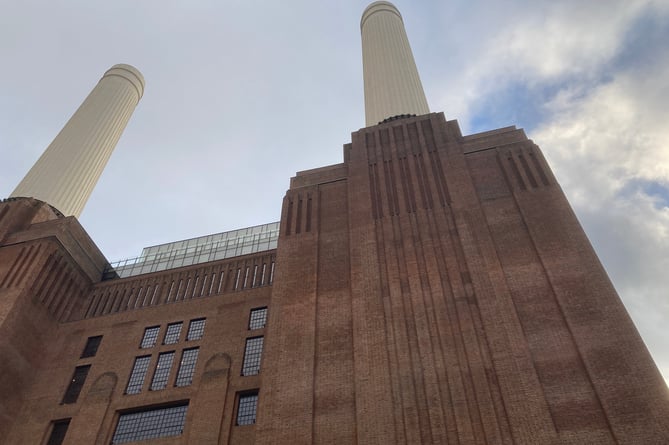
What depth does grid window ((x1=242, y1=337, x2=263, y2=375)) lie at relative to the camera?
31541 millimetres

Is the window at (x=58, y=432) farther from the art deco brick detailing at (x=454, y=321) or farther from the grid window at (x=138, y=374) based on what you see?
the art deco brick detailing at (x=454, y=321)

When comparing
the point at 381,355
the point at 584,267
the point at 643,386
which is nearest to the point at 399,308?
the point at 381,355

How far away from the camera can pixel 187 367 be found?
3322 centimetres

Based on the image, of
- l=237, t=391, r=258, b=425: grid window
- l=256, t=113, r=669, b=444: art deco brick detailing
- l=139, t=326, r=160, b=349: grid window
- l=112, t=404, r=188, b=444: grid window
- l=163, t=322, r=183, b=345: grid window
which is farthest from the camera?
l=139, t=326, r=160, b=349: grid window

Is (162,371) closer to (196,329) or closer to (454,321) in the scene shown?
(196,329)

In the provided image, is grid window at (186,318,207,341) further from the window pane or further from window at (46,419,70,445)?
window at (46,419,70,445)

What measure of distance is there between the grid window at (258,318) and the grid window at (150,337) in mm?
7105

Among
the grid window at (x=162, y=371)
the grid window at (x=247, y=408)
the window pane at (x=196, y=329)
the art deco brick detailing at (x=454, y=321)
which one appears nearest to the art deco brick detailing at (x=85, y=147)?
the window pane at (x=196, y=329)

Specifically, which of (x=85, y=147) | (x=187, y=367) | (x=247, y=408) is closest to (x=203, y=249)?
(x=85, y=147)

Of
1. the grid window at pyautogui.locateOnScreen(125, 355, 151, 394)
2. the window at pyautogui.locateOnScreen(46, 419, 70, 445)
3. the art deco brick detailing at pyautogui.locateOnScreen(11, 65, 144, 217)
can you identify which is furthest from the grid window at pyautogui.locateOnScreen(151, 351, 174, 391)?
the art deco brick detailing at pyautogui.locateOnScreen(11, 65, 144, 217)

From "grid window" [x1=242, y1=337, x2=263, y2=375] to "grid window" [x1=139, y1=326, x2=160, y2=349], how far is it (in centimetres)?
732

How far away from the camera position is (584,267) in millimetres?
25328

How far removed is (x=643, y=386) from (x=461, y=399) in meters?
7.16

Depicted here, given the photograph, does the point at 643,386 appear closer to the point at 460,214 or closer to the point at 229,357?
the point at 460,214
